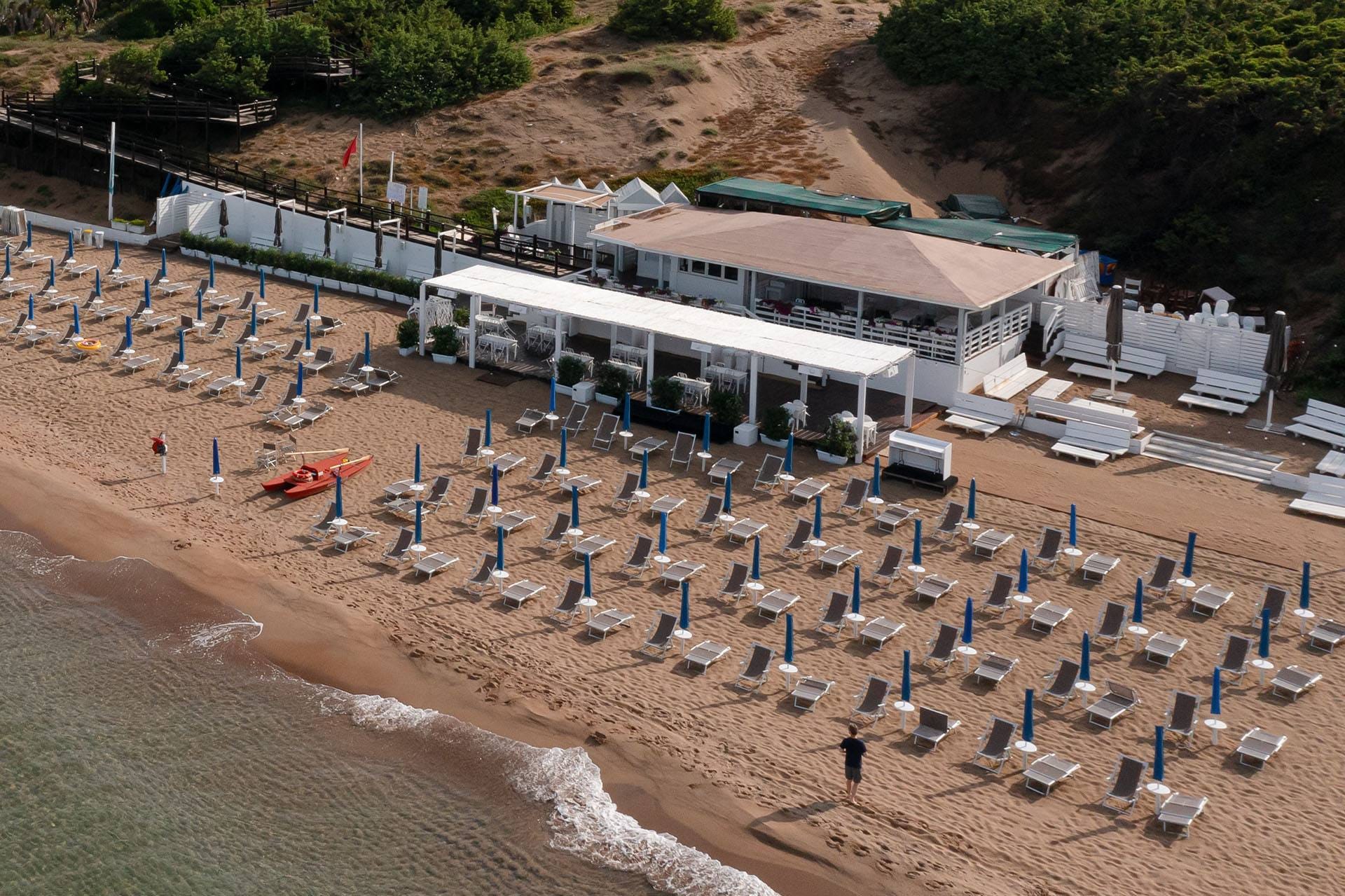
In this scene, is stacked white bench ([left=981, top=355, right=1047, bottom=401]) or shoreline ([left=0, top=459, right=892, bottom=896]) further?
stacked white bench ([left=981, top=355, right=1047, bottom=401])

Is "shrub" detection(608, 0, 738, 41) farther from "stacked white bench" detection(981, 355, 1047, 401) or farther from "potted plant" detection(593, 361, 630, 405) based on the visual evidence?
"potted plant" detection(593, 361, 630, 405)

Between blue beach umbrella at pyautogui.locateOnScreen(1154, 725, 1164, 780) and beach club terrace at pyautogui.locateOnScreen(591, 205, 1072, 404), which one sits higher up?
beach club terrace at pyautogui.locateOnScreen(591, 205, 1072, 404)

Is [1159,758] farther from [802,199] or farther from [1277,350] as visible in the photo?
[802,199]

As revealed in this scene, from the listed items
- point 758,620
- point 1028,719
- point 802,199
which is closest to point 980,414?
point 758,620

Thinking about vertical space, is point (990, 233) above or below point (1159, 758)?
above

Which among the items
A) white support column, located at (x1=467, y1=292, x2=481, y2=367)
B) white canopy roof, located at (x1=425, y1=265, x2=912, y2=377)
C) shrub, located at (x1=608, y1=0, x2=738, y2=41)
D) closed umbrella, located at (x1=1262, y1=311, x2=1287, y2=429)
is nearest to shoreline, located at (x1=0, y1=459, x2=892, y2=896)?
white support column, located at (x1=467, y1=292, x2=481, y2=367)
